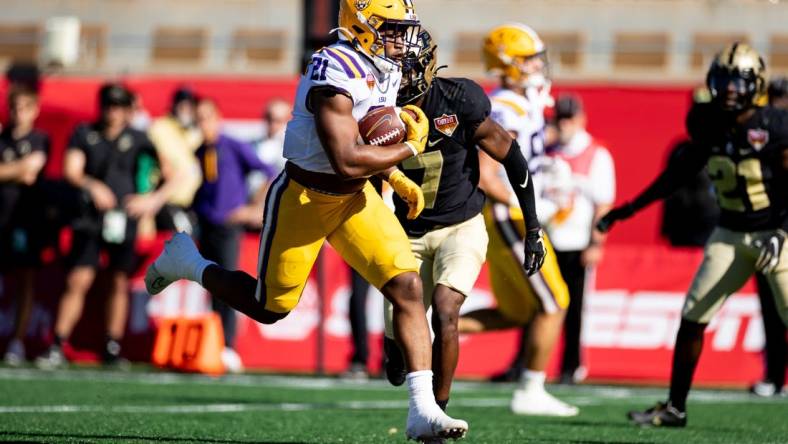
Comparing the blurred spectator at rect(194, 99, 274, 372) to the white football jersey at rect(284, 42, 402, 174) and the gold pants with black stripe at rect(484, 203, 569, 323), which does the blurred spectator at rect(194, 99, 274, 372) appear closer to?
the gold pants with black stripe at rect(484, 203, 569, 323)

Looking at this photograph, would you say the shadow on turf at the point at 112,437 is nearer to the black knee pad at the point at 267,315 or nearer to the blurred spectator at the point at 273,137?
the black knee pad at the point at 267,315

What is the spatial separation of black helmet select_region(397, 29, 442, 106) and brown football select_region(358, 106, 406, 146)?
34cm

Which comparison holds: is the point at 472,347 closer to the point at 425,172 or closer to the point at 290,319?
the point at 290,319

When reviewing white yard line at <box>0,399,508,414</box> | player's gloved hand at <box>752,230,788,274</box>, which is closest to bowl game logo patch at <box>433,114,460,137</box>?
player's gloved hand at <box>752,230,788,274</box>

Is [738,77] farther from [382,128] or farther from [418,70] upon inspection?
[382,128]

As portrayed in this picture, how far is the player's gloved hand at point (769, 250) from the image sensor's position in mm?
7047

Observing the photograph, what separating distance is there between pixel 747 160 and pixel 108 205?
539 centimetres

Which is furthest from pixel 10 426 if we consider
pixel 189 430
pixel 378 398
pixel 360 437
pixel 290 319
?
pixel 290 319

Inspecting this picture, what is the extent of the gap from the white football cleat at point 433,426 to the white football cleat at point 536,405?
255cm

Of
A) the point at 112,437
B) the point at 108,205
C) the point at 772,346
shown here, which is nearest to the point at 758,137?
the point at 772,346

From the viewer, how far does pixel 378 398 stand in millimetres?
8805

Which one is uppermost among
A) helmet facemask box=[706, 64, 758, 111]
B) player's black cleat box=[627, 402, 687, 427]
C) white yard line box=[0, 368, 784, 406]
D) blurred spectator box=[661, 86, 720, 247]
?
helmet facemask box=[706, 64, 758, 111]

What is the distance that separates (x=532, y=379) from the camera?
25.9 ft

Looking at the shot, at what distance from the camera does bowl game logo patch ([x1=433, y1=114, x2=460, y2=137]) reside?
629 centimetres
